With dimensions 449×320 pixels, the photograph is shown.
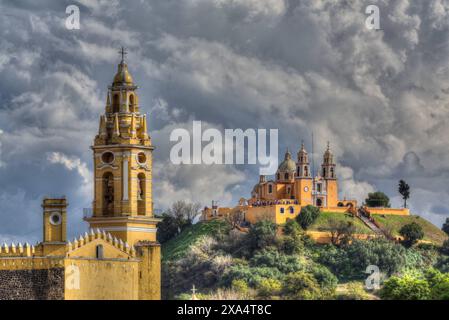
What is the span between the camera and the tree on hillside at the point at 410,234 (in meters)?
193

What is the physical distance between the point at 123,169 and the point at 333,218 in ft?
275

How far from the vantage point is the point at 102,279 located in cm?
10588

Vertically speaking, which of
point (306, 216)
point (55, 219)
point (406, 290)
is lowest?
point (406, 290)

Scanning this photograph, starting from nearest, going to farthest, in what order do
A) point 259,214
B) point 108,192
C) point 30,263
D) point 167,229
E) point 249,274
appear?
point 30,263, point 108,192, point 249,274, point 259,214, point 167,229

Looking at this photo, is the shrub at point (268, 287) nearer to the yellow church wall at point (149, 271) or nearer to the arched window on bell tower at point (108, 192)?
the arched window on bell tower at point (108, 192)

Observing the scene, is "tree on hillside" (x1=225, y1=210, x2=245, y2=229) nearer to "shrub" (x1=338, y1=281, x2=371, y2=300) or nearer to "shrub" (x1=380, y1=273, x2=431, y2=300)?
"shrub" (x1=338, y1=281, x2=371, y2=300)

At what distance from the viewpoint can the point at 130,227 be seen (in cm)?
11025

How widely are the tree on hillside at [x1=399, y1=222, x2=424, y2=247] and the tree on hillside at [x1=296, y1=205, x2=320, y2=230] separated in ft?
34.4

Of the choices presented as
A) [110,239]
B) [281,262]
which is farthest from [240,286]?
[110,239]

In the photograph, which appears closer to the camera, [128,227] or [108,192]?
[128,227]

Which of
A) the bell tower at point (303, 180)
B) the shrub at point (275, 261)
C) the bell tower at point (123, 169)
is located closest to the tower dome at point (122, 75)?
the bell tower at point (123, 169)

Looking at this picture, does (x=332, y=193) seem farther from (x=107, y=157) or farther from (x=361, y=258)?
(x=107, y=157)

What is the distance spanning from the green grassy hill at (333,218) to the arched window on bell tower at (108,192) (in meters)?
79.6
